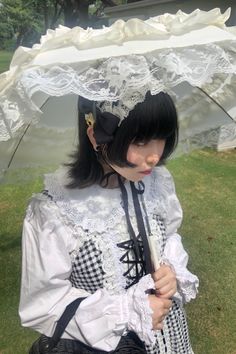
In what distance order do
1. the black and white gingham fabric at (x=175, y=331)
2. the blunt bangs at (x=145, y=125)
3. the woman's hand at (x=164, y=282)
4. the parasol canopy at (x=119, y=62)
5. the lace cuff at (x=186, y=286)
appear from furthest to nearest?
the black and white gingham fabric at (x=175, y=331), the lace cuff at (x=186, y=286), the woman's hand at (x=164, y=282), the blunt bangs at (x=145, y=125), the parasol canopy at (x=119, y=62)

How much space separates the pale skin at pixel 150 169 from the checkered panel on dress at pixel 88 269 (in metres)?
0.17

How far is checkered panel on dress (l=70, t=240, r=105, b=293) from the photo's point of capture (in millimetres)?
1455

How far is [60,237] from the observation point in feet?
4.66

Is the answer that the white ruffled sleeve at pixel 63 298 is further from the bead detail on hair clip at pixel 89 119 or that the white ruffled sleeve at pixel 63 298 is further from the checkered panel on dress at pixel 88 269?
the bead detail on hair clip at pixel 89 119

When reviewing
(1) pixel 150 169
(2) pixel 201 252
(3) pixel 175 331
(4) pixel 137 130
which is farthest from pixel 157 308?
(2) pixel 201 252

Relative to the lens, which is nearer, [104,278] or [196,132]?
[104,278]

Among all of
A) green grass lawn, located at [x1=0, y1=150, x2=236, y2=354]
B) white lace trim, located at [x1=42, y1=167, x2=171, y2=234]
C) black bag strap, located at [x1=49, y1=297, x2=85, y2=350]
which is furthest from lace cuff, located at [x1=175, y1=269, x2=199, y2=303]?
green grass lawn, located at [x1=0, y1=150, x2=236, y2=354]

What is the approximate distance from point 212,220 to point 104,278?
3097 mm

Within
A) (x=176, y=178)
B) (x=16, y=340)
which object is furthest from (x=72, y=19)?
(x=16, y=340)

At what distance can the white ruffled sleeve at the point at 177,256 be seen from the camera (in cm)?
157

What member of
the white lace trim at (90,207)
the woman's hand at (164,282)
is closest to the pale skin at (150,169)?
the woman's hand at (164,282)

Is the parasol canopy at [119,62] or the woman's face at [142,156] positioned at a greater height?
the parasol canopy at [119,62]

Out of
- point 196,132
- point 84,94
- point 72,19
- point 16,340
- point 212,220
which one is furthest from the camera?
point 72,19

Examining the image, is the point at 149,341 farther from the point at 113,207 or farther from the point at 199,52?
the point at 199,52
